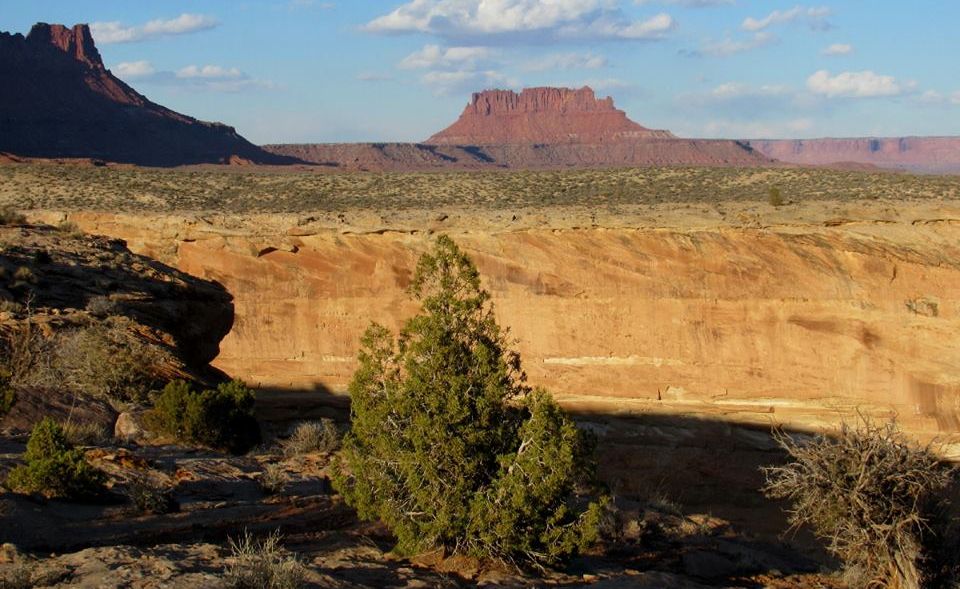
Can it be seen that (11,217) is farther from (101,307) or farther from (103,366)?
(103,366)

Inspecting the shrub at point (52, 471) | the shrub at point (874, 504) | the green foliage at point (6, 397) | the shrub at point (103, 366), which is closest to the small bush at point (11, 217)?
the shrub at point (103, 366)

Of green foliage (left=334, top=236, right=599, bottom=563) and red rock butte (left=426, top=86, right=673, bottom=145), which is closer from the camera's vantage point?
green foliage (left=334, top=236, right=599, bottom=563)

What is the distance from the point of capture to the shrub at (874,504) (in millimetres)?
9188

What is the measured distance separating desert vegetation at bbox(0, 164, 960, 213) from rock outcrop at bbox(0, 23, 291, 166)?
1503 inches

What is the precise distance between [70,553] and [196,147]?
80434 millimetres

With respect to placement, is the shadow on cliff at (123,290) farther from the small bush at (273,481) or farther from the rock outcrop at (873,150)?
the rock outcrop at (873,150)

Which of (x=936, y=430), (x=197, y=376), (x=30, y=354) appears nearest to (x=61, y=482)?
(x=30, y=354)

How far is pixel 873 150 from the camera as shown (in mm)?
170375

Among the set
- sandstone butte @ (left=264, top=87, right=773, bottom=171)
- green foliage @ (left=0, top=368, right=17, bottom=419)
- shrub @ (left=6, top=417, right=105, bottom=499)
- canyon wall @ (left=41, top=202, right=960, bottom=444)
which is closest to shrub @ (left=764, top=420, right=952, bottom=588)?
shrub @ (left=6, top=417, right=105, bottom=499)

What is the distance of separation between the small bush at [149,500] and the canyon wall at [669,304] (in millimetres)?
12339

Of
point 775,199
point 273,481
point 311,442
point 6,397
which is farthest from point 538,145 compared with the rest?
point 273,481

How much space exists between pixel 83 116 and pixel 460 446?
7895 cm

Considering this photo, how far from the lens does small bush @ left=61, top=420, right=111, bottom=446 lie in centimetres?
1191

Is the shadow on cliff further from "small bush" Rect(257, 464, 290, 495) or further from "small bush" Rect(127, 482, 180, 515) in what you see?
"small bush" Rect(127, 482, 180, 515)
